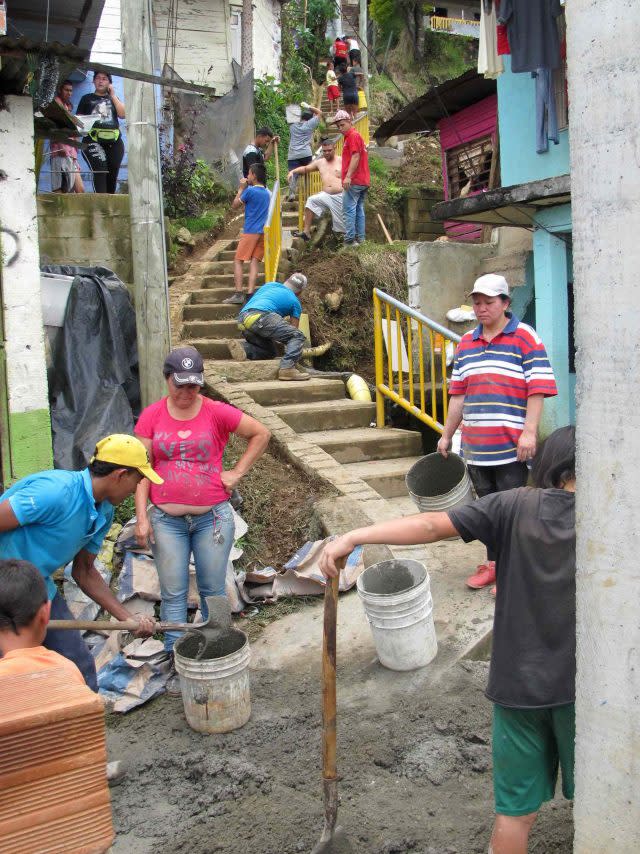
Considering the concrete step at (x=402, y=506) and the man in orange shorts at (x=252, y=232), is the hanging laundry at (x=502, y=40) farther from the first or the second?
the concrete step at (x=402, y=506)

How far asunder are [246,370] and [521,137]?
13.9ft

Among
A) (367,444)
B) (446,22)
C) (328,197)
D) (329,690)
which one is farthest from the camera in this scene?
(446,22)

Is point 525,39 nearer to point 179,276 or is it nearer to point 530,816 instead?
Result: point 179,276

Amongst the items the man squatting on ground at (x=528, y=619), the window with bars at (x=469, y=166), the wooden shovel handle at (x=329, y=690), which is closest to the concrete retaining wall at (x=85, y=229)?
the wooden shovel handle at (x=329, y=690)

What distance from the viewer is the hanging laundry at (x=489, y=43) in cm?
846

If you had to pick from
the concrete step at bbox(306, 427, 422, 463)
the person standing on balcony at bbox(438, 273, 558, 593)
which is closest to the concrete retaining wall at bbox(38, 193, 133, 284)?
the concrete step at bbox(306, 427, 422, 463)

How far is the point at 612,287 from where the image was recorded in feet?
5.90

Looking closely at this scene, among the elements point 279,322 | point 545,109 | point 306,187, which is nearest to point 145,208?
point 279,322

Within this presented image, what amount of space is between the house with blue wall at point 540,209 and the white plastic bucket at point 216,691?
569 cm

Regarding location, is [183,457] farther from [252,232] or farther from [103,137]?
[103,137]

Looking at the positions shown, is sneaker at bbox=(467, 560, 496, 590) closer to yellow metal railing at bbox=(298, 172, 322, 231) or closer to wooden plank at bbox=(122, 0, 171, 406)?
wooden plank at bbox=(122, 0, 171, 406)

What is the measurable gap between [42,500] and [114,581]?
2647 millimetres

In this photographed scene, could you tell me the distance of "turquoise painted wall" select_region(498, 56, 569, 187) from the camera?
8914 millimetres

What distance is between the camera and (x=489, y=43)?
858cm
